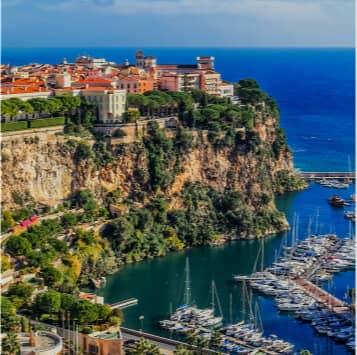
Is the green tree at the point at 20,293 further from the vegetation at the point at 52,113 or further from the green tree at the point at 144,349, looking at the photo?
the vegetation at the point at 52,113

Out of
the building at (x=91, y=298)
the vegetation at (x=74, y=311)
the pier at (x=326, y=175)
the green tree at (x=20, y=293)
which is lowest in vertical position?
the building at (x=91, y=298)

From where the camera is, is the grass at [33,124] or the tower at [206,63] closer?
the grass at [33,124]

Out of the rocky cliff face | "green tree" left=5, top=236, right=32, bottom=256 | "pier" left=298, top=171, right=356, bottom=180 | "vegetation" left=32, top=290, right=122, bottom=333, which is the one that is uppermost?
the rocky cliff face

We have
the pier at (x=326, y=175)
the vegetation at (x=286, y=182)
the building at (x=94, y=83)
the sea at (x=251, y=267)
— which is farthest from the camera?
the pier at (x=326, y=175)

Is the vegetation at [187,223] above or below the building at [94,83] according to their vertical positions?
below

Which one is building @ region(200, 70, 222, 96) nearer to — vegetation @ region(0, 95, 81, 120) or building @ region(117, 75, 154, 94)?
building @ region(117, 75, 154, 94)

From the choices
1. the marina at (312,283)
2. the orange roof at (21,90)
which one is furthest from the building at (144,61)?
the marina at (312,283)

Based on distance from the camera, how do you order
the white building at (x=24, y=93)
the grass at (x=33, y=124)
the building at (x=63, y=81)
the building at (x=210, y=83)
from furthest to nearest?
the building at (x=210, y=83), the building at (x=63, y=81), the white building at (x=24, y=93), the grass at (x=33, y=124)

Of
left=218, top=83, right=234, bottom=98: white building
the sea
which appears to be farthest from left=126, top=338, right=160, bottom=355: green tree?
left=218, top=83, right=234, bottom=98: white building
